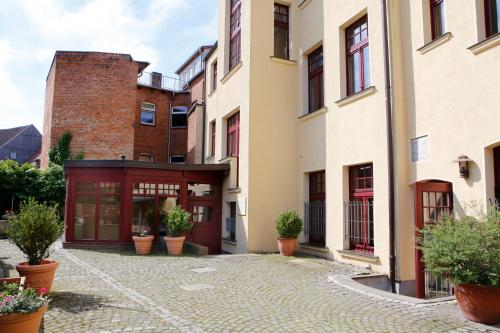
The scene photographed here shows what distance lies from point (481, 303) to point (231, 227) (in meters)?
10.3

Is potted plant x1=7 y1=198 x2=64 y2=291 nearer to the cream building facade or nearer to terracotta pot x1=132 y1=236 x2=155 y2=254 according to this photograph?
terracotta pot x1=132 y1=236 x2=155 y2=254

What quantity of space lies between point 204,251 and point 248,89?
17.6 feet

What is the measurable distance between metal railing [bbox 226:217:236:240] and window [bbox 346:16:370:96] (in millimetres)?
6221

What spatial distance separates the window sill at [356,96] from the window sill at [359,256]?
392cm

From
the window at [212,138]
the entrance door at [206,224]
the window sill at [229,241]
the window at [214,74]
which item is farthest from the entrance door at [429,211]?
the window at [214,74]

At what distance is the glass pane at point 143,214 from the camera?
14.4 m

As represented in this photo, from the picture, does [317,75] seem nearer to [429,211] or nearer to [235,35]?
[235,35]

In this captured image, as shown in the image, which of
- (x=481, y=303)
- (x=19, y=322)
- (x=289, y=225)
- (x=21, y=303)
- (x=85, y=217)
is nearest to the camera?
(x=19, y=322)

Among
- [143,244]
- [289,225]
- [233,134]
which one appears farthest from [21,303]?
[233,134]

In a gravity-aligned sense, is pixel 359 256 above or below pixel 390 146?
below

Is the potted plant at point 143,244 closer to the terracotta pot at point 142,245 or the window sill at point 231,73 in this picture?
the terracotta pot at point 142,245

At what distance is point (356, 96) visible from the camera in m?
10.8

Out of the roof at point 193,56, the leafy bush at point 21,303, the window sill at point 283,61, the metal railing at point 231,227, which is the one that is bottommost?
the leafy bush at point 21,303

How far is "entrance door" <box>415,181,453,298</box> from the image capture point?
8.82m
